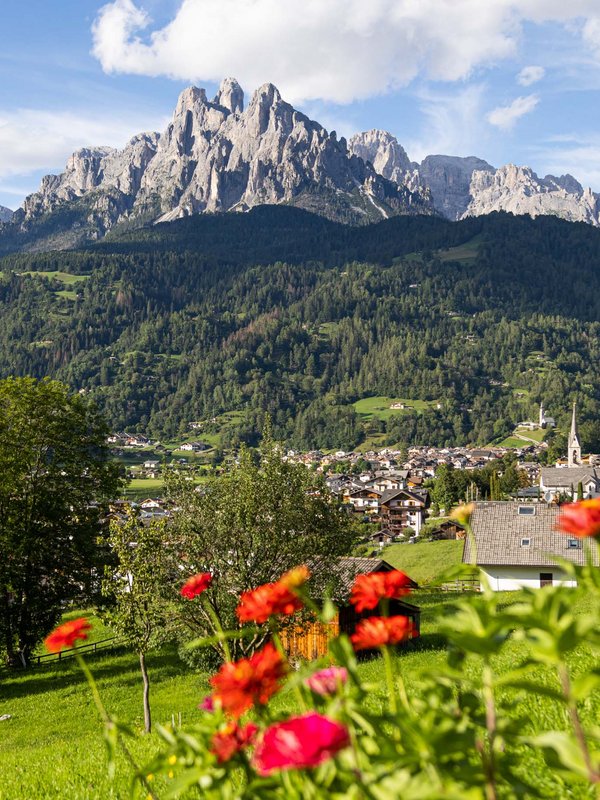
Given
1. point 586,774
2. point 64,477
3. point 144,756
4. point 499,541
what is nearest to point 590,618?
point 586,774

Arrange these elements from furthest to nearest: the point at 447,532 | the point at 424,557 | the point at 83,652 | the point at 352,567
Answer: the point at 447,532
the point at 424,557
the point at 83,652
the point at 352,567

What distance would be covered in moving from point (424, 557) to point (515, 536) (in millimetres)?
23689

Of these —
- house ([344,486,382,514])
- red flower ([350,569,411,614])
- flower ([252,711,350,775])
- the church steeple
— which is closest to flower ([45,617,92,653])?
red flower ([350,569,411,614])

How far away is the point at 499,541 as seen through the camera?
2036 inches

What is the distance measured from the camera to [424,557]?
73.9 m

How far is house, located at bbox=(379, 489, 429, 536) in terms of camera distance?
124 meters

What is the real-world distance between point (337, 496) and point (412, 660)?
24.0 feet

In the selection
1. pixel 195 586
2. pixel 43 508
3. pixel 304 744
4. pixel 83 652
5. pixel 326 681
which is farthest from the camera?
pixel 83 652

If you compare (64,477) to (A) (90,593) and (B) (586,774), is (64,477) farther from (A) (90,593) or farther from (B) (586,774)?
(B) (586,774)

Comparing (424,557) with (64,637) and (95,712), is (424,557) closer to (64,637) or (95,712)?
(95,712)

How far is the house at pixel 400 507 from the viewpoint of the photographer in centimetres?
12404

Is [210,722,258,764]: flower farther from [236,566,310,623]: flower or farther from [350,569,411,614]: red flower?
[350,569,411,614]: red flower

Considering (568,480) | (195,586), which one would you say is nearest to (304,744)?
(195,586)

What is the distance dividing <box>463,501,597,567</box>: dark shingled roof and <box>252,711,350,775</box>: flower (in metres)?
49.1
